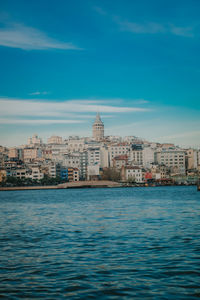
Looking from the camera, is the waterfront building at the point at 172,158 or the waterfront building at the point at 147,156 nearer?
the waterfront building at the point at 172,158

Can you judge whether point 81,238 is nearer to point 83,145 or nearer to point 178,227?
point 178,227

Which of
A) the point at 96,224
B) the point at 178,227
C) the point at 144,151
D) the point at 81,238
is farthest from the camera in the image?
the point at 144,151

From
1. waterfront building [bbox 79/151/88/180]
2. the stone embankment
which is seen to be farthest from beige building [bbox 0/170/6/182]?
waterfront building [bbox 79/151/88/180]

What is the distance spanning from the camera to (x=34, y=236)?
58.2 ft

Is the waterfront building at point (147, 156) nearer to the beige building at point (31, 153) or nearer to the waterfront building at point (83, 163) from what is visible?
the waterfront building at point (83, 163)

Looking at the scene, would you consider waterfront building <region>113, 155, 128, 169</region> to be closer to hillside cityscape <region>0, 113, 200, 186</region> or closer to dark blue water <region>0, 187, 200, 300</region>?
hillside cityscape <region>0, 113, 200, 186</region>

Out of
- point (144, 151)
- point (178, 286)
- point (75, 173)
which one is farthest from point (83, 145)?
point (178, 286)

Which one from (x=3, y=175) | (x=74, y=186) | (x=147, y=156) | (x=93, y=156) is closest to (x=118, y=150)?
(x=93, y=156)

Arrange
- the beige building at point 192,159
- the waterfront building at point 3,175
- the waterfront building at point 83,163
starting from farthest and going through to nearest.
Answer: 1. the waterfront building at point 83,163
2. the beige building at point 192,159
3. the waterfront building at point 3,175

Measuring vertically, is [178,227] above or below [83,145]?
below

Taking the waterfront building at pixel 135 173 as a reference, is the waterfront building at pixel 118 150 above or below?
above

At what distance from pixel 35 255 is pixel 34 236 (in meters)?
4.24

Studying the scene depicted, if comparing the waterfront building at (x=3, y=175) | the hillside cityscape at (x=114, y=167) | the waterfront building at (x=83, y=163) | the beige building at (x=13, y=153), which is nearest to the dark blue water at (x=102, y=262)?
the hillside cityscape at (x=114, y=167)

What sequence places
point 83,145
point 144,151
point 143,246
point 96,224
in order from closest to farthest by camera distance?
point 143,246 < point 96,224 < point 144,151 < point 83,145
